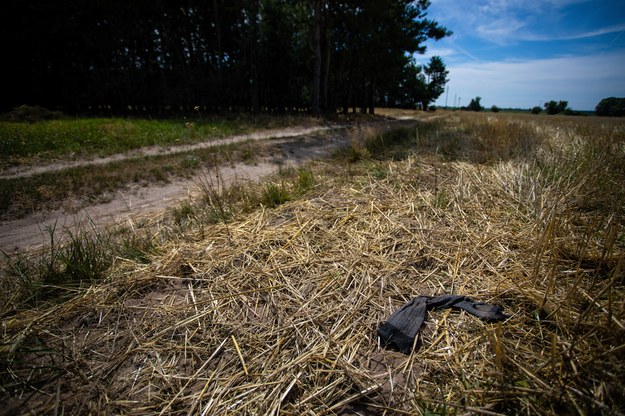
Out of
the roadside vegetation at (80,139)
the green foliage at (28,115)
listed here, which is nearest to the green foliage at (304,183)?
the roadside vegetation at (80,139)

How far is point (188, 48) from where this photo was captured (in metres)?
20.4

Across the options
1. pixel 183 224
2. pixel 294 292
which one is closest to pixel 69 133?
pixel 183 224

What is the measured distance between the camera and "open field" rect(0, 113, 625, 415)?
1.10 metres

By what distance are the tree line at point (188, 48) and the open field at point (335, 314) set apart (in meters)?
16.5

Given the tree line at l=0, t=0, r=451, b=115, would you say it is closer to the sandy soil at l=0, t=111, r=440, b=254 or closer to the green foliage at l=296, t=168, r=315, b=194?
the sandy soil at l=0, t=111, r=440, b=254

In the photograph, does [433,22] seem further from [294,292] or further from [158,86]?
[294,292]

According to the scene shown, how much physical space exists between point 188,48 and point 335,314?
2532 centimetres

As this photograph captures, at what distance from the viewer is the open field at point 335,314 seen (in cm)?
110

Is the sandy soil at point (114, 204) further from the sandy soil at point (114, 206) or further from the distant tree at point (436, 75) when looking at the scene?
the distant tree at point (436, 75)

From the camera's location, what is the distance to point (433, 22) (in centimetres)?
2062

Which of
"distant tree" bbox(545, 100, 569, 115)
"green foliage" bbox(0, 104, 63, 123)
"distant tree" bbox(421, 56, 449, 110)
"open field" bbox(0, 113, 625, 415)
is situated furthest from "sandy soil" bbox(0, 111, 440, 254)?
"distant tree" bbox(421, 56, 449, 110)

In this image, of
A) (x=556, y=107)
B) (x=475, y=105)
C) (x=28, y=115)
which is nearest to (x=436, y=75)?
(x=475, y=105)

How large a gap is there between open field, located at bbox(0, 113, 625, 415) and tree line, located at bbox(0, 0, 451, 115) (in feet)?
54.3

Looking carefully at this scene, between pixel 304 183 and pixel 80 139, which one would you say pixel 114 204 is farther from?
pixel 80 139
